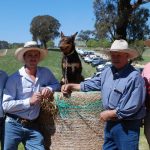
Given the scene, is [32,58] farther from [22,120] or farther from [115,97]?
[115,97]

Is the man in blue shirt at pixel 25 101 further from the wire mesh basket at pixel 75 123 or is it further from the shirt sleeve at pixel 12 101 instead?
the wire mesh basket at pixel 75 123

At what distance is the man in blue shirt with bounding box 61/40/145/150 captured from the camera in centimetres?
456

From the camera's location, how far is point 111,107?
15.4ft

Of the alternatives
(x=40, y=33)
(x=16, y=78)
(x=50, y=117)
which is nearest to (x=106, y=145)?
(x=50, y=117)

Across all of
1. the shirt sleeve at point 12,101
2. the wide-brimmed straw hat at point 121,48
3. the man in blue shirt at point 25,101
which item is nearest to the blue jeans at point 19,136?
the man in blue shirt at point 25,101

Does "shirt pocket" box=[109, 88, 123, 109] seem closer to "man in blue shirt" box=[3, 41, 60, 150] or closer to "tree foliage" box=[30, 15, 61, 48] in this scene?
"man in blue shirt" box=[3, 41, 60, 150]

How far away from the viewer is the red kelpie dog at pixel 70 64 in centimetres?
654

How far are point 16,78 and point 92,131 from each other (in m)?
1.10

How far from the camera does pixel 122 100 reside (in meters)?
4.59

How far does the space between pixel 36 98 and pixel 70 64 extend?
167 centimetres

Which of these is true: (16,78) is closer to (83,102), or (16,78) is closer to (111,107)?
(83,102)

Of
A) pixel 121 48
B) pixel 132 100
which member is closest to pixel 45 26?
pixel 121 48

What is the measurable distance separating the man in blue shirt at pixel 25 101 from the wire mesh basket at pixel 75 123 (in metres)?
0.20

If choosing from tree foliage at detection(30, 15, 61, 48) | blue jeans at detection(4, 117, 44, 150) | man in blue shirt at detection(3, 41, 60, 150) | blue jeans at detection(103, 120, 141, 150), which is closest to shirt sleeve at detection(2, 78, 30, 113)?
man in blue shirt at detection(3, 41, 60, 150)
